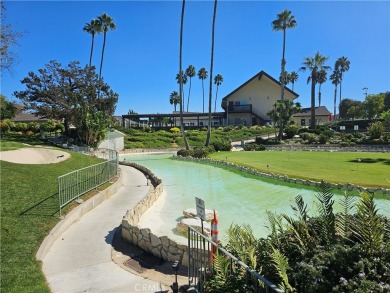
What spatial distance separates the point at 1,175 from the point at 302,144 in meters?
41.3

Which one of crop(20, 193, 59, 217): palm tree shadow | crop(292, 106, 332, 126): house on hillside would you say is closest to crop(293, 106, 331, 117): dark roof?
crop(292, 106, 332, 126): house on hillside

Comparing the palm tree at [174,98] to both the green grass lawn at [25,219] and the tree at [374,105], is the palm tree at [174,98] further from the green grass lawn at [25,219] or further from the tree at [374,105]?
the green grass lawn at [25,219]

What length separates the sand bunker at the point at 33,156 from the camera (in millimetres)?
15656

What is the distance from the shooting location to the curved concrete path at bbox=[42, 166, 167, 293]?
576 centimetres

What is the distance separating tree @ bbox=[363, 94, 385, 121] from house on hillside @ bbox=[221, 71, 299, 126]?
17353mm

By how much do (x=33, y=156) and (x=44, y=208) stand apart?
9.19m

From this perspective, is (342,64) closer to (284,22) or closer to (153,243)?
(284,22)

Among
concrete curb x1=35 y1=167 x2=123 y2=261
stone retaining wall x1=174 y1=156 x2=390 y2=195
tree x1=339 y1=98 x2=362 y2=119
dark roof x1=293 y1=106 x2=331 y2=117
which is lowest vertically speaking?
concrete curb x1=35 y1=167 x2=123 y2=261

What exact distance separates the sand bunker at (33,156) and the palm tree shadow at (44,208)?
6276 millimetres

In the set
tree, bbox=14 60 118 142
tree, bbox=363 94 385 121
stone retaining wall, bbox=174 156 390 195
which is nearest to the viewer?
stone retaining wall, bbox=174 156 390 195

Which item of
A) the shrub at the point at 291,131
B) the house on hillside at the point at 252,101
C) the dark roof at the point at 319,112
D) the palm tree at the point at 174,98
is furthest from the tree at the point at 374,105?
the palm tree at the point at 174,98

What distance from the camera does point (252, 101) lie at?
70.6 metres

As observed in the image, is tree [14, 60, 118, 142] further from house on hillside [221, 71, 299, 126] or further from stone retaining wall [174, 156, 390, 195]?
house on hillside [221, 71, 299, 126]

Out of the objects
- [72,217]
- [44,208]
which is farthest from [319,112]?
[44,208]
